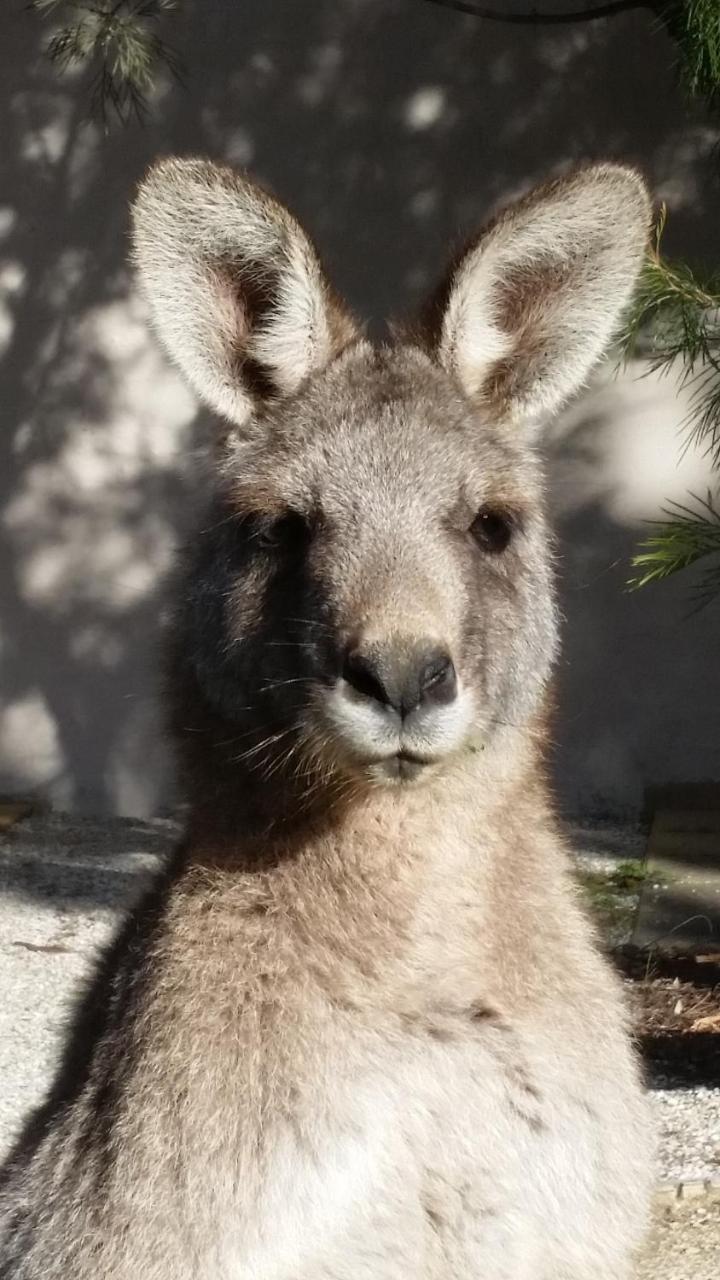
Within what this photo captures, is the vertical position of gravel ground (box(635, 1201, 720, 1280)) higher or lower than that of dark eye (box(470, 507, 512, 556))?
lower

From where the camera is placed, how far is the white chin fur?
88.7 inches

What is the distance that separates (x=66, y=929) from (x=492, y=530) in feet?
11.7

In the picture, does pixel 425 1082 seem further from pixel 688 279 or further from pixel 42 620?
pixel 42 620

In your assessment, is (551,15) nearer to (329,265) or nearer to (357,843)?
(329,265)

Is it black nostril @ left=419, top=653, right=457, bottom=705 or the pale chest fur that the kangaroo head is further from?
the pale chest fur

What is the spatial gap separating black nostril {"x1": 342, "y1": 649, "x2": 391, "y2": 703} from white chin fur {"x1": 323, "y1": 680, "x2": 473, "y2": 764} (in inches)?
0.6

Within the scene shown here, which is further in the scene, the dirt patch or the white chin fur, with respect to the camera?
the dirt patch

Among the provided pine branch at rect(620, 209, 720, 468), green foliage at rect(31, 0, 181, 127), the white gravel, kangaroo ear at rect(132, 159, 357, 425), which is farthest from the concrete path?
green foliage at rect(31, 0, 181, 127)

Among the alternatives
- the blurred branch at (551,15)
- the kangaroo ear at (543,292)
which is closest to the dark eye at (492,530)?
the kangaroo ear at (543,292)

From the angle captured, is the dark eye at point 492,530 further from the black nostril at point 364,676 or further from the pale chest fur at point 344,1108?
the pale chest fur at point 344,1108

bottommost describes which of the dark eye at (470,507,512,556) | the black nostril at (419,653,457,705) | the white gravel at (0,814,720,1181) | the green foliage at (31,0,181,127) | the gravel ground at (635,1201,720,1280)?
the white gravel at (0,814,720,1181)

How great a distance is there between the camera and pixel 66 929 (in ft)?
19.2

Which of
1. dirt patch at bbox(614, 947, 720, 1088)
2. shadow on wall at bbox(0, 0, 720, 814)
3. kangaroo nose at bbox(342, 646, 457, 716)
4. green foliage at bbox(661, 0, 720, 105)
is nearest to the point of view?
kangaroo nose at bbox(342, 646, 457, 716)

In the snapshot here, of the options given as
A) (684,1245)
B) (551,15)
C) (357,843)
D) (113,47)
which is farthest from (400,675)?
(551,15)
